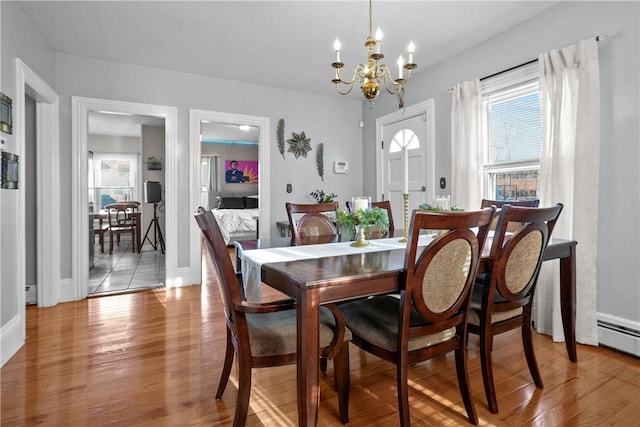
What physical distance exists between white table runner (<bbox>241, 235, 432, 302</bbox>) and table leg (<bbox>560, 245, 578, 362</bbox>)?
92 cm

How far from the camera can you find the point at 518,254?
1.76 meters

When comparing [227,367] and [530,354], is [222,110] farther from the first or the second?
[530,354]

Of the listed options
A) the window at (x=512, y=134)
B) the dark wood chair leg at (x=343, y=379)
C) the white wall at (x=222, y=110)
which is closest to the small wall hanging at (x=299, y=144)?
the white wall at (x=222, y=110)

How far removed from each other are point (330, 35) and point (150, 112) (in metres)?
2.20

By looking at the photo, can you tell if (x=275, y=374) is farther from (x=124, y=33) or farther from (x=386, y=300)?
(x=124, y=33)

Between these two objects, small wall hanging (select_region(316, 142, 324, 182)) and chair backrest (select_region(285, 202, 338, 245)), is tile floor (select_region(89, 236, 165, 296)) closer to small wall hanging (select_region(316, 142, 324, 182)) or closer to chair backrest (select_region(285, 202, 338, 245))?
chair backrest (select_region(285, 202, 338, 245))

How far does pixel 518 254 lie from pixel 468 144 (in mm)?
1878

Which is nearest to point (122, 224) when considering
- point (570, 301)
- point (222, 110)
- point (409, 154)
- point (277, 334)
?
point (222, 110)

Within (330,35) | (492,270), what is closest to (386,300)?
(492,270)

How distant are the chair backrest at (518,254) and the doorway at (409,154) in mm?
1817

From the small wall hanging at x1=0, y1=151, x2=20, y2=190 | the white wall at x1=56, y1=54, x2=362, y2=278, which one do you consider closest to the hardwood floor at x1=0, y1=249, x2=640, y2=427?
the small wall hanging at x1=0, y1=151, x2=20, y2=190

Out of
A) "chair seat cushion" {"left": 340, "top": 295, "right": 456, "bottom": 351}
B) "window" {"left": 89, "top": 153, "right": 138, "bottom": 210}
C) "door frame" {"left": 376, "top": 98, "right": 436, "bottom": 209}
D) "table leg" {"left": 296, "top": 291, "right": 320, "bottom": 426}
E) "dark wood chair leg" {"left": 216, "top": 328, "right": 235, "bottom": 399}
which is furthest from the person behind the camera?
"window" {"left": 89, "top": 153, "right": 138, "bottom": 210}

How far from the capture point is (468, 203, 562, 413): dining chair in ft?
5.53

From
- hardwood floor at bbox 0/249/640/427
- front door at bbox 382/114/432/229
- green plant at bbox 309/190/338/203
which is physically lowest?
hardwood floor at bbox 0/249/640/427
